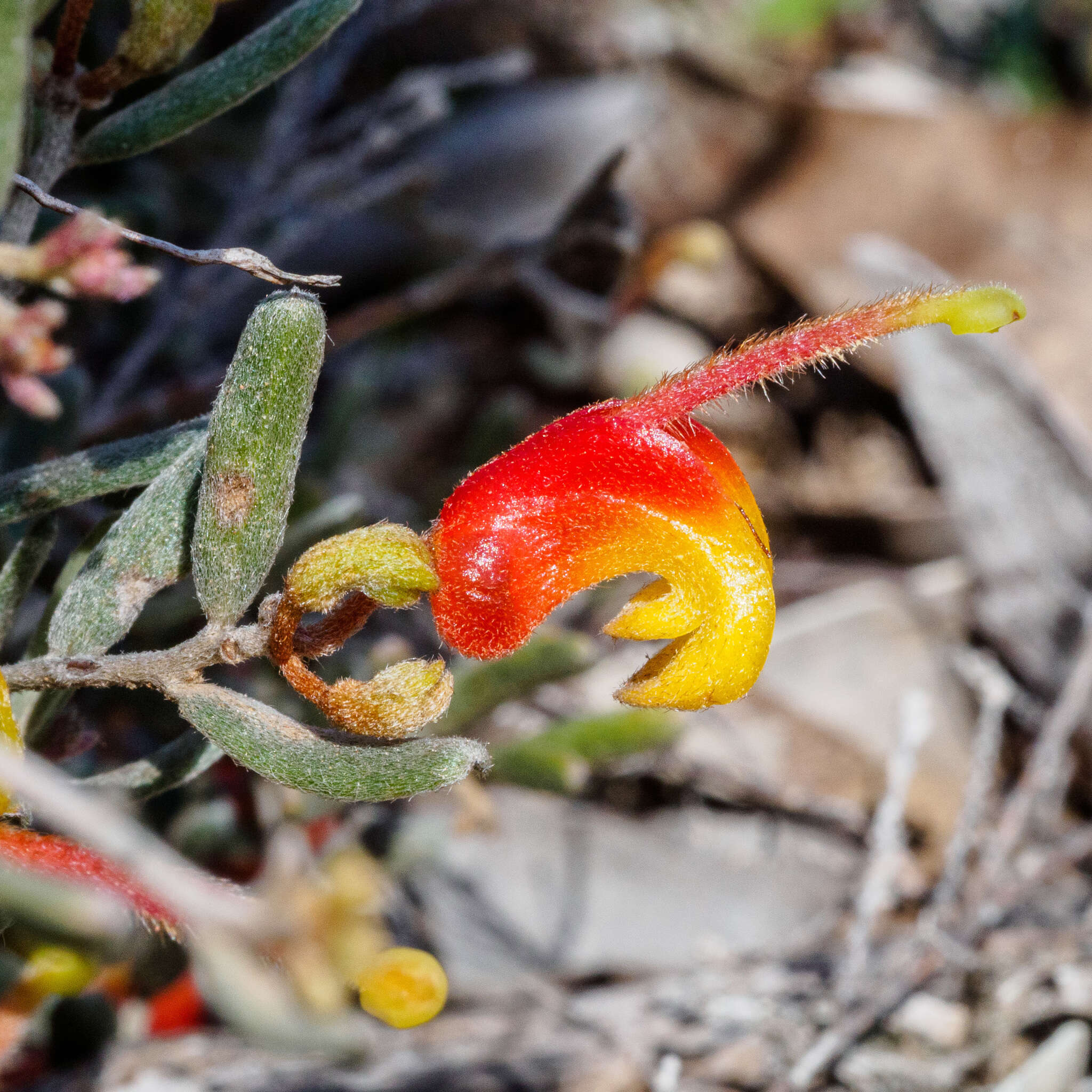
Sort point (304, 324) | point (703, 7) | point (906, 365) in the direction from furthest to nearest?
point (703, 7), point (906, 365), point (304, 324)

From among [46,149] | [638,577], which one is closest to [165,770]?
[46,149]

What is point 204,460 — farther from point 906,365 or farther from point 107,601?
point 906,365

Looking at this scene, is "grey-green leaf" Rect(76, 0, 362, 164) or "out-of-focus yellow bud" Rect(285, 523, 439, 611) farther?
"grey-green leaf" Rect(76, 0, 362, 164)

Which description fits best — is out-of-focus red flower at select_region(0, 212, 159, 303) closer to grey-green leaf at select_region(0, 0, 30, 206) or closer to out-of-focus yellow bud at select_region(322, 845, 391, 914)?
grey-green leaf at select_region(0, 0, 30, 206)

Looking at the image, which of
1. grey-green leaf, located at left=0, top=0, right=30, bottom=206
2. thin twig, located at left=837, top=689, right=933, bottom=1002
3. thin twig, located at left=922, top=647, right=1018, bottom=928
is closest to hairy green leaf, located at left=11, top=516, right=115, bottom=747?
grey-green leaf, located at left=0, top=0, right=30, bottom=206

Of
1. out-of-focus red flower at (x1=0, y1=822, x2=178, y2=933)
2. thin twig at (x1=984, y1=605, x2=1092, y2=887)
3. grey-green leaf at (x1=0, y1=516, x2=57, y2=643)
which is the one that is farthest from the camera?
thin twig at (x1=984, y1=605, x2=1092, y2=887)

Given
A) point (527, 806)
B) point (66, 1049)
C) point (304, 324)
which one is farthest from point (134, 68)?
point (527, 806)
